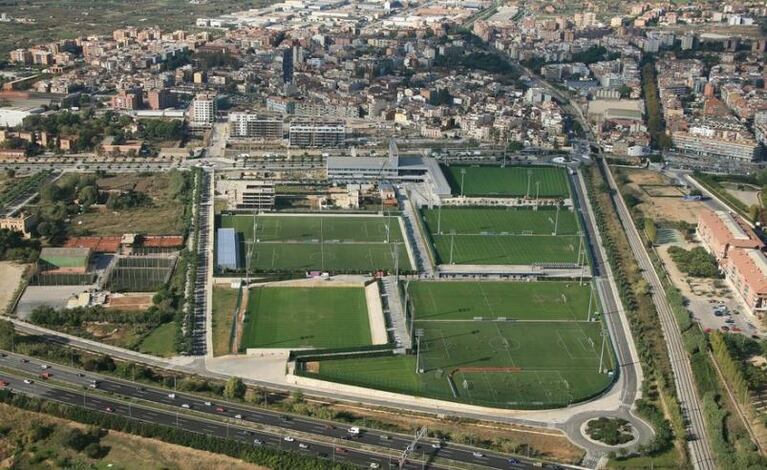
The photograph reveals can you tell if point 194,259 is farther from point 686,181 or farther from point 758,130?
point 758,130

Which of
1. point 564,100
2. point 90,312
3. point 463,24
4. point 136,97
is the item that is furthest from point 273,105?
point 463,24


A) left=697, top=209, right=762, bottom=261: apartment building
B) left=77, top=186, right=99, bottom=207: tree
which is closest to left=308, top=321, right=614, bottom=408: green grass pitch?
left=697, top=209, right=762, bottom=261: apartment building

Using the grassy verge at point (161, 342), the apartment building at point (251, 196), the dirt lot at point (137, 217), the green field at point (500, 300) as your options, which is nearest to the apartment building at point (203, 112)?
the dirt lot at point (137, 217)

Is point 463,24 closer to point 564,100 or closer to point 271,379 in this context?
point 564,100

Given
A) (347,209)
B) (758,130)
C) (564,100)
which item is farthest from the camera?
(564,100)

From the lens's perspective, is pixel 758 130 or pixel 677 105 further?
pixel 677 105

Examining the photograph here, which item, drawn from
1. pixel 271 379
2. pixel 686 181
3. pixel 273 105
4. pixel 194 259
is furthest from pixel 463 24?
pixel 271 379

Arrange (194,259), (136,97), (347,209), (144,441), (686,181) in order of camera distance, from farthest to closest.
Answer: (136,97)
(686,181)
(347,209)
(194,259)
(144,441)
